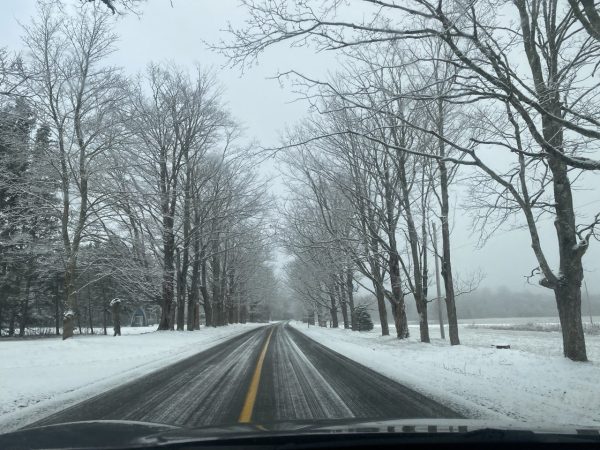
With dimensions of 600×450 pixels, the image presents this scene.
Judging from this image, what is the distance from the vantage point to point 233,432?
366 cm

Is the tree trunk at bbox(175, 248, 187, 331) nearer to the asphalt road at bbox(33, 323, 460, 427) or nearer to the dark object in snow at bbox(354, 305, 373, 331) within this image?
the dark object in snow at bbox(354, 305, 373, 331)

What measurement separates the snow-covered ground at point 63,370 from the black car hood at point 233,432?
3.01 meters

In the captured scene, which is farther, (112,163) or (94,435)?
(112,163)

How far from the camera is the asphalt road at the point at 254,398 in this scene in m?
6.73

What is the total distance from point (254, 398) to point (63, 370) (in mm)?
6496

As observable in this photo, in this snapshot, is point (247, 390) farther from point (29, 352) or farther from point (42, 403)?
point (29, 352)

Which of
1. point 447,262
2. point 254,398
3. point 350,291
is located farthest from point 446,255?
point 350,291

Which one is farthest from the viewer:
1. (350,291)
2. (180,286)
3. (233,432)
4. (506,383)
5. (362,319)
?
(362,319)

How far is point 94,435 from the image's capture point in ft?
12.1

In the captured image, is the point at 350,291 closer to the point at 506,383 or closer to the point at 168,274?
the point at 168,274

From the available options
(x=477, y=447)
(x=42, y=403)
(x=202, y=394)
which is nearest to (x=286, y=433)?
(x=477, y=447)

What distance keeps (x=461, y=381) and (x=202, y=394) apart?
16.3ft

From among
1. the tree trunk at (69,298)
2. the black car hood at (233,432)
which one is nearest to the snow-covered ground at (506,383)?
the black car hood at (233,432)

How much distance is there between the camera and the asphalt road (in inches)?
265
